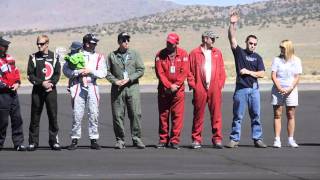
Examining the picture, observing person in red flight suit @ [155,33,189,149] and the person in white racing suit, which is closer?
the person in white racing suit

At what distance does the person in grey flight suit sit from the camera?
14.7m

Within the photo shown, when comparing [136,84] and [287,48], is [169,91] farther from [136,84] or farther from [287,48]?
[287,48]

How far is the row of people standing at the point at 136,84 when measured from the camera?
47.6 feet

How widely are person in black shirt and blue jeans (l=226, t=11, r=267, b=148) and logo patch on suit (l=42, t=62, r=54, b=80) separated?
10.2ft

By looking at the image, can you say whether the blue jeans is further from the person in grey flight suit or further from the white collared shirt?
the person in grey flight suit

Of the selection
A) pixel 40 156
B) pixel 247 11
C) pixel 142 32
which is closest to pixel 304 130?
pixel 40 156

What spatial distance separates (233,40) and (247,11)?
154 meters

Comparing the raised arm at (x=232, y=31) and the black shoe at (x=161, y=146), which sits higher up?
the raised arm at (x=232, y=31)

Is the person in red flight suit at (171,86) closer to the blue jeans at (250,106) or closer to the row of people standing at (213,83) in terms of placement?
the row of people standing at (213,83)

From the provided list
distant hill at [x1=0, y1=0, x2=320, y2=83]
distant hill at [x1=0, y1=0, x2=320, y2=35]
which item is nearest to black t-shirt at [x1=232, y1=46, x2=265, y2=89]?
distant hill at [x1=0, y1=0, x2=320, y2=83]

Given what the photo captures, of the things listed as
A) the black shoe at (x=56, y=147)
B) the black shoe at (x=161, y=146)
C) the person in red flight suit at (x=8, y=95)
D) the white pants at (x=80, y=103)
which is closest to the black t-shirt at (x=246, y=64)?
the black shoe at (x=161, y=146)

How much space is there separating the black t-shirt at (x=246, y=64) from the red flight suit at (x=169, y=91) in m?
0.92

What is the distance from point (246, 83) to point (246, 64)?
0.33 metres

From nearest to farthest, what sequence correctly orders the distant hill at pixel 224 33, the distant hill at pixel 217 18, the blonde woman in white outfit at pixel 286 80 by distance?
Result: the blonde woman in white outfit at pixel 286 80 < the distant hill at pixel 224 33 < the distant hill at pixel 217 18
